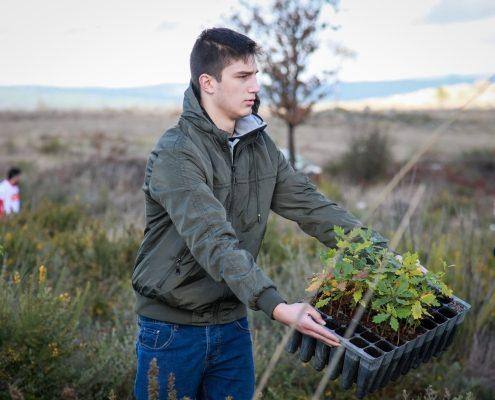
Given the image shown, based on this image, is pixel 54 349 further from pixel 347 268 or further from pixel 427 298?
pixel 427 298

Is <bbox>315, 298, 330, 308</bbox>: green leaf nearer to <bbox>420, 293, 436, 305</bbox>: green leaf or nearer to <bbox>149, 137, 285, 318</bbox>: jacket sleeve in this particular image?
<bbox>149, 137, 285, 318</bbox>: jacket sleeve

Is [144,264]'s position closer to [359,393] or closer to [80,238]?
[359,393]

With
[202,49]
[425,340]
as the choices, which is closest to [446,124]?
[425,340]

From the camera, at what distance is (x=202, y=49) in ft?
7.51

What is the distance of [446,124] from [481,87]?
14 centimetres

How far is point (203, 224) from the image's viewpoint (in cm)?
187

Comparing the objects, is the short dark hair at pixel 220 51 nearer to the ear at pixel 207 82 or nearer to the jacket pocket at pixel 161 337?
the ear at pixel 207 82

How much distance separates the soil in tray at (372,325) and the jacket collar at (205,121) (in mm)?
779

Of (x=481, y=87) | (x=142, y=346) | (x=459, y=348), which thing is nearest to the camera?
(x=481, y=87)

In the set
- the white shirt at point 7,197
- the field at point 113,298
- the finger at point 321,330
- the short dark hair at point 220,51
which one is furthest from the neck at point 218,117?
the white shirt at point 7,197

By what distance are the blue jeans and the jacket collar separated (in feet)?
2.66

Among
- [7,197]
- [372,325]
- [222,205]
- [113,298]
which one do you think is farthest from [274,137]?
[372,325]

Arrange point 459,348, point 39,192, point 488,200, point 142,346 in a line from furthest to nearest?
point 488,200
point 39,192
point 459,348
point 142,346

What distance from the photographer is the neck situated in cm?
227
